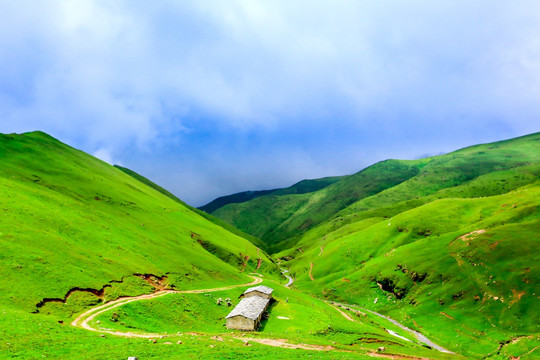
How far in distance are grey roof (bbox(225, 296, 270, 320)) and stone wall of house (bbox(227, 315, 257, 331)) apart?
0.68 metres

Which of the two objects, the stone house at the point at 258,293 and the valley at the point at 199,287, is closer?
the valley at the point at 199,287

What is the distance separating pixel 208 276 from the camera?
9450 cm

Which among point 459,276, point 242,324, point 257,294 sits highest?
point 257,294

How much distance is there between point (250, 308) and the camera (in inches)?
2544

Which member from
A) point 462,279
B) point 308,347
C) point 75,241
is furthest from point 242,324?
point 462,279

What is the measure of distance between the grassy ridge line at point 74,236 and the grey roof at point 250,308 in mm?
21129

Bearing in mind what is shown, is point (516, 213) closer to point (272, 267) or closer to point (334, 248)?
point (334, 248)

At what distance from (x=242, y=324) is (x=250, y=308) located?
582 centimetres

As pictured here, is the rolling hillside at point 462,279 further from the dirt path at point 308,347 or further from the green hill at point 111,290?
the dirt path at point 308,347

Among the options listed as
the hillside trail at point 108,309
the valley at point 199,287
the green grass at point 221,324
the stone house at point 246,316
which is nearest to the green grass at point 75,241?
the valley at point 199,287

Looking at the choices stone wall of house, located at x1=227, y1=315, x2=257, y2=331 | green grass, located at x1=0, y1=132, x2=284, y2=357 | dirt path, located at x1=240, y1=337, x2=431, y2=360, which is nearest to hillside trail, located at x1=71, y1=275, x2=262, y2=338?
green grass, located at x1=0, y1=132, x2=284, y2=357

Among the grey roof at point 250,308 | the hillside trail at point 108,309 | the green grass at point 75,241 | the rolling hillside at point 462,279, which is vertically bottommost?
the rolling hillside at point 462,279

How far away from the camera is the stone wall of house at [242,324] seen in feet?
193

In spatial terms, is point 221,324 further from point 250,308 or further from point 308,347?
point 308,347
